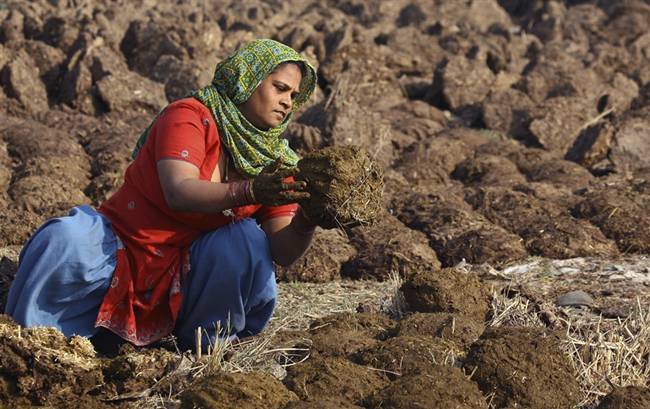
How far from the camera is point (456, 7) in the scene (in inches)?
639

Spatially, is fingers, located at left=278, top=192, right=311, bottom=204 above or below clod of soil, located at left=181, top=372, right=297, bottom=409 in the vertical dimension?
above

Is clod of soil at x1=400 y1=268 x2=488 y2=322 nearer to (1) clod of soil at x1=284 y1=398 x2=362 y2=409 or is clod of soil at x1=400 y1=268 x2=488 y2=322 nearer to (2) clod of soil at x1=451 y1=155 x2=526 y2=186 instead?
(1) clod of soil at x1=284 y1=398 x2=362 y2=409

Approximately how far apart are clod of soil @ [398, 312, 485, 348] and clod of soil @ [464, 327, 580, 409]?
0.70 ft

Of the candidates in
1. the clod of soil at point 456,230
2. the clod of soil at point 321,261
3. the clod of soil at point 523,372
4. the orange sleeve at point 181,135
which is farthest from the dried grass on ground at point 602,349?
the clod of soil at point 456,230

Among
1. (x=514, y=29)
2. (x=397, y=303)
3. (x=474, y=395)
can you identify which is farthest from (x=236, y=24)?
(x=474, y=395)

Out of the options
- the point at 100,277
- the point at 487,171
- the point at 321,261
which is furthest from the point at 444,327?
the point at 487,171

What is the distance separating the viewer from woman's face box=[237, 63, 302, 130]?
398cm

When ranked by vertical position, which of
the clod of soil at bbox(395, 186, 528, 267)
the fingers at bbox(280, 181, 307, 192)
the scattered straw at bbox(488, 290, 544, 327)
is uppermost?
the fingers at bbox(280, 181, 307, 192)

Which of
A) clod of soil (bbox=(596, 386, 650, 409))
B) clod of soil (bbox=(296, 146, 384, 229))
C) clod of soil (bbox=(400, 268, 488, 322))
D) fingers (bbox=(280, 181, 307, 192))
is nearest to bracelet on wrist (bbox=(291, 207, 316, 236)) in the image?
clod of soil (bbox=(296, 146, 384, 229))

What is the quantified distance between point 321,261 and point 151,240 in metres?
1.70

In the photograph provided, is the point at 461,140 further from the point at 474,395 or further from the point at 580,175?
the point at 474,395

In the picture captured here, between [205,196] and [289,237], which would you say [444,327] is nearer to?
[289,237]

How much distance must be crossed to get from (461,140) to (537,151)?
2.09 feet

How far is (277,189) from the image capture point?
3477 millimetres
